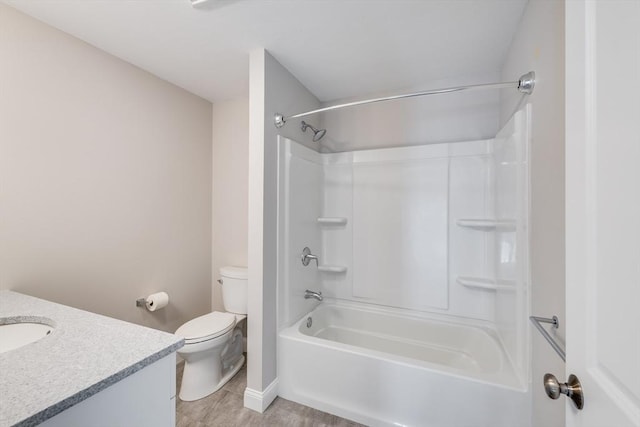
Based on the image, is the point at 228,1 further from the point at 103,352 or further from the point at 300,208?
the point at 103,352

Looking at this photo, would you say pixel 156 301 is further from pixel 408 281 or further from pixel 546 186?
pixel 546 186

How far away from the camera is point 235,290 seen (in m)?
2.20

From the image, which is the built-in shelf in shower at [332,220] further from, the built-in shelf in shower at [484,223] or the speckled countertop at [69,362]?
the speckled countertop at [69,362]

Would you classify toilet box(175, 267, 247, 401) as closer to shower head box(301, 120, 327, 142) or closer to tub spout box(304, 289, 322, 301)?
tub spout box(304, 289, 322, 301)

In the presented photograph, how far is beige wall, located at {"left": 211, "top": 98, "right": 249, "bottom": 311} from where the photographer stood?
240 cm

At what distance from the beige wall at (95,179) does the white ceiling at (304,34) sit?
22 cm

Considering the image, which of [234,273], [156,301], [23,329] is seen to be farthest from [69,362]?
[234,273]

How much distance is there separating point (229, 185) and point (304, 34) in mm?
1438

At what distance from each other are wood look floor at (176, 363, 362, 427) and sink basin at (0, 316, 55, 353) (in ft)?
3.33

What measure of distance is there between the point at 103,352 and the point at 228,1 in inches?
62.7
